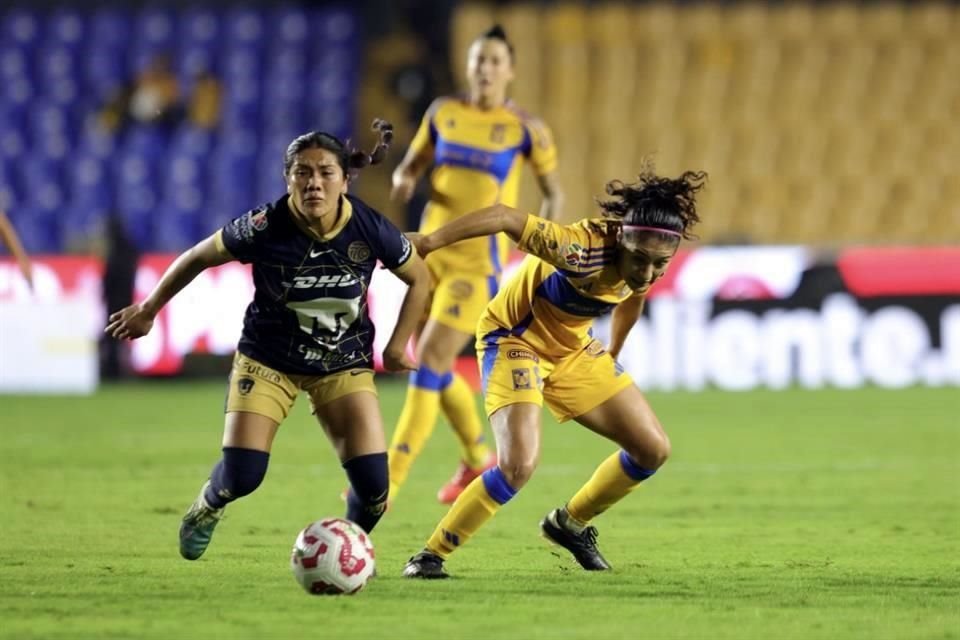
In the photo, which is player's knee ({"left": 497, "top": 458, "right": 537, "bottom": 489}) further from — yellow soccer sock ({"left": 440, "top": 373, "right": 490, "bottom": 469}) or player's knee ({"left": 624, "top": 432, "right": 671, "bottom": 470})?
yellow soccer sock ({"left": 440, "top": 373, "right": 490, "bottom": 469})

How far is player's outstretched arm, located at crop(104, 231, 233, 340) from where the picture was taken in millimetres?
6438

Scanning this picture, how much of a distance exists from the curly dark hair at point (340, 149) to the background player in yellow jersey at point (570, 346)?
1.21ft

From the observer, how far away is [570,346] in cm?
707

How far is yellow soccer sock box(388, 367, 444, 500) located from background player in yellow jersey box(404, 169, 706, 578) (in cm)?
173

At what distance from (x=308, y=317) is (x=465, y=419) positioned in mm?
2937

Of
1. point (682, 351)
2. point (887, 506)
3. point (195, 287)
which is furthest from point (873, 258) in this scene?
point (887, 506)

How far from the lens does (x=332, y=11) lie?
22.2 meters

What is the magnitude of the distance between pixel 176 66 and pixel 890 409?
1088cm

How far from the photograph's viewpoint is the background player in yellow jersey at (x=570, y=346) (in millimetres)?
6602

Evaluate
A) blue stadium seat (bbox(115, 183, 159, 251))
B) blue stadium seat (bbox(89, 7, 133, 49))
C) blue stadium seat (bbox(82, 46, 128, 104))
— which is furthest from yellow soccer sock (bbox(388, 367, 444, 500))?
blue stadium seat (bbox(89, 7, 133, 49))

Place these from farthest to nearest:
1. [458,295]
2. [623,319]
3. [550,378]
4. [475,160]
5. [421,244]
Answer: [475,160]
[458,295]
[623,319]
[550,378]
[421,244]

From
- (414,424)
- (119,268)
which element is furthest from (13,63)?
(414,424)

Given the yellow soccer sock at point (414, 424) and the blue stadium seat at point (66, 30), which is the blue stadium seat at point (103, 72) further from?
the yellow soccer sock at point (414, 424)

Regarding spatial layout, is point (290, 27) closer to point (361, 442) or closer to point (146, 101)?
point (146, 101)
